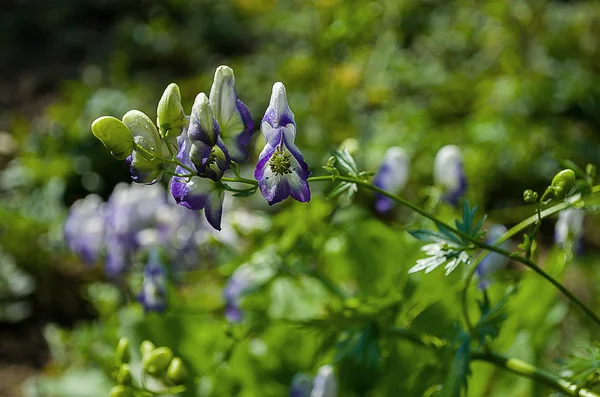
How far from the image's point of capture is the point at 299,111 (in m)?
3.46

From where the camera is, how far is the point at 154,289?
1.96m

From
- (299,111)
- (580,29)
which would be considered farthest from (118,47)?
(580,29)

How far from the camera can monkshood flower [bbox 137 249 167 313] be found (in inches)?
76.8

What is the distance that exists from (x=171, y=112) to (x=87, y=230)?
1.35 m

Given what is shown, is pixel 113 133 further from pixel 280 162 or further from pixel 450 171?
pixel 450 171

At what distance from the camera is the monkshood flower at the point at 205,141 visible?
1.07 meters

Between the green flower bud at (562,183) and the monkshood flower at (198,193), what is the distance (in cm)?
51

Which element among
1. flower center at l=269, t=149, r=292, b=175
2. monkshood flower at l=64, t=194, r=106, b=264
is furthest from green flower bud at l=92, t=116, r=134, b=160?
monkshood flower at l=64, t=194, r=106, b=264

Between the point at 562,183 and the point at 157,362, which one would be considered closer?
the point at 562,183

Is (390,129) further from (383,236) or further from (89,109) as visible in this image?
(89,109)

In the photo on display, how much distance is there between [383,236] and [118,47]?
3.99 metres

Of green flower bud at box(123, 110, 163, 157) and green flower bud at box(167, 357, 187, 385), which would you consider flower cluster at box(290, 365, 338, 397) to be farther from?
green flower bud at box(123, 110, 163, 157)

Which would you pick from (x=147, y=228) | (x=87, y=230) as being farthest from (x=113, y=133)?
(x=87, y=230)

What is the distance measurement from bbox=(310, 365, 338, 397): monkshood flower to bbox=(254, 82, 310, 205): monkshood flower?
1.96 ft
